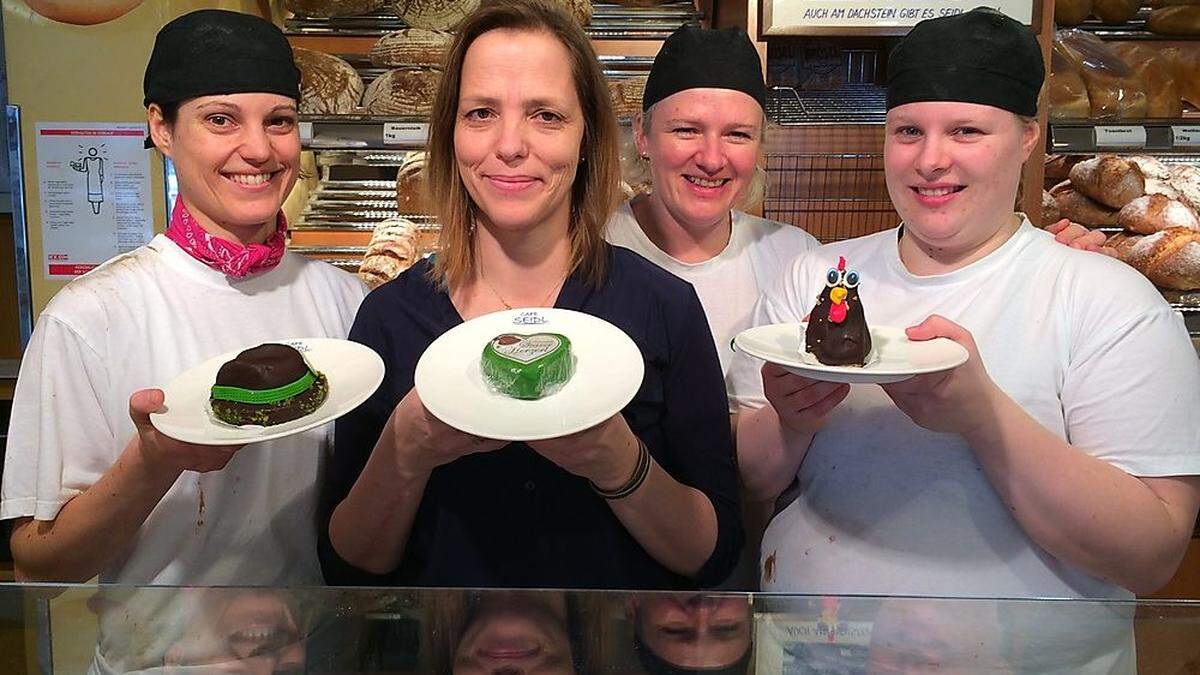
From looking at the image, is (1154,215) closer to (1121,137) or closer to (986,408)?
(1121,137)

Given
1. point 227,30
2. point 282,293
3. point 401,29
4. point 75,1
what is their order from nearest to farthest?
point 227,30, point 282,293, point 75,1, point 401,29

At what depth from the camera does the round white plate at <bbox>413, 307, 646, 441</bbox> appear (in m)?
1.25

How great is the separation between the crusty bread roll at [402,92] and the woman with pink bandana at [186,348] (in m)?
1.45

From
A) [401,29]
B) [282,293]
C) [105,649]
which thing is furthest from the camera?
[401,29]

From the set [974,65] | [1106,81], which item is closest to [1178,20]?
[1106,81]

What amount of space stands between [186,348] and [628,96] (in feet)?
6.59

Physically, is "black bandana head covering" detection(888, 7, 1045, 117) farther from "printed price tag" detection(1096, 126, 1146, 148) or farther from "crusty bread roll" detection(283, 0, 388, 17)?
"crusty bread roll" detection(283, 0, 388, 17)

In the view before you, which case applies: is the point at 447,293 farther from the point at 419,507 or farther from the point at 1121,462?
the point at 1121,462

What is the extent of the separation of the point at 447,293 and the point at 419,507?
14.4 inches

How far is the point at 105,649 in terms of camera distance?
1.10 m

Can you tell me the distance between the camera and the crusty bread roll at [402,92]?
316 centimetres

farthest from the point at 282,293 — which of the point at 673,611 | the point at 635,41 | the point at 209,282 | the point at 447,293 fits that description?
the point at 635,41

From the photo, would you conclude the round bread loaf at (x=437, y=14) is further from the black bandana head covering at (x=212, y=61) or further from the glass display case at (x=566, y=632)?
the glass display case at (x=566, y=632)

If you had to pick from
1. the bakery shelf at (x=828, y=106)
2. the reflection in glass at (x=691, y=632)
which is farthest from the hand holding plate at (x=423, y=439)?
the bakery shelf at (x=828, y=106)
